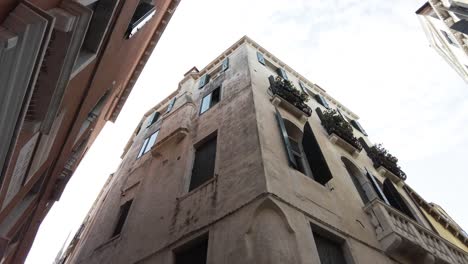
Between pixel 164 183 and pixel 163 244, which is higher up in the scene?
pixel 164 183

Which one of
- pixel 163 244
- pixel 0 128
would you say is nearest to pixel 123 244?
pixel 163 244

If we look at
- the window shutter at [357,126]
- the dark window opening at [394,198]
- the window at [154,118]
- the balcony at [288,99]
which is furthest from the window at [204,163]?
the window shutter at [357,126]

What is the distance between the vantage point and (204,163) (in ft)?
28.7

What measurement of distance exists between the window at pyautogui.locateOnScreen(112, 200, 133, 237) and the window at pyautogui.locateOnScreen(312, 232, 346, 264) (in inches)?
247

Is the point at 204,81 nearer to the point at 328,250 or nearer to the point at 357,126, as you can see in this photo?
the point at 357,126

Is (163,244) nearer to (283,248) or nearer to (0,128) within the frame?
(283,248)

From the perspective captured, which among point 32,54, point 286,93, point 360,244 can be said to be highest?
point 286,93

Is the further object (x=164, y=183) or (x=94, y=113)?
(x=94, y=113)

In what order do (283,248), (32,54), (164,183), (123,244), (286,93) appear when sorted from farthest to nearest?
(286,93), (164,183), (123,244), (283,248), (32,54)

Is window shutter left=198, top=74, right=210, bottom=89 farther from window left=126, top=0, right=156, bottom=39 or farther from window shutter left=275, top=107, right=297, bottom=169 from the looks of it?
window left=126, top=0, right=156, bottom=39

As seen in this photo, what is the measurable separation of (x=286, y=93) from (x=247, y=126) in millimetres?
3048

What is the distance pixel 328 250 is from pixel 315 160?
102 inches

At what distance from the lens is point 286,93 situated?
1075cm

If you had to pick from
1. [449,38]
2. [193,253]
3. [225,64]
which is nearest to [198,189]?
[193,253]
